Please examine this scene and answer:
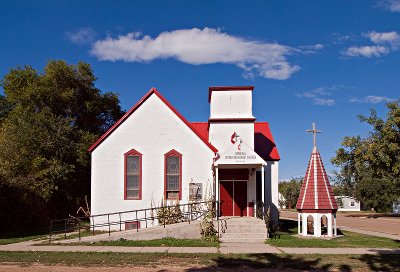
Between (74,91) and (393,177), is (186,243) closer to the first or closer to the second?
(74,91)

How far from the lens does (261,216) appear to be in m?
23.7

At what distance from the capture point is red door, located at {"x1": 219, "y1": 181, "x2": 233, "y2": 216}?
25562 mm

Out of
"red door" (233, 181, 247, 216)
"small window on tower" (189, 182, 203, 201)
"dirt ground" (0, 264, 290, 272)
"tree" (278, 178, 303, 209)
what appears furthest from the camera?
"tree" (278, 178, 303, 209)

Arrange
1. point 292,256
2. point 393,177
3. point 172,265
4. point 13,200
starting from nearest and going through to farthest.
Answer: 1. point 172,265
2. point 292,256
3. point 13,200
4. point 393,177

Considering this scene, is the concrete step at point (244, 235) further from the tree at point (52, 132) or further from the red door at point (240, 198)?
the tree at point (52, 132)

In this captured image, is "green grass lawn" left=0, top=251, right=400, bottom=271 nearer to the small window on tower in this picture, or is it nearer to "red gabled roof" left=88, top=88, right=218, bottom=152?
the small window on tower

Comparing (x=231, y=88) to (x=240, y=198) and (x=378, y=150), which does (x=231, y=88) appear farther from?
(x=378, y=150)

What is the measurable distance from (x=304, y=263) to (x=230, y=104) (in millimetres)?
13326

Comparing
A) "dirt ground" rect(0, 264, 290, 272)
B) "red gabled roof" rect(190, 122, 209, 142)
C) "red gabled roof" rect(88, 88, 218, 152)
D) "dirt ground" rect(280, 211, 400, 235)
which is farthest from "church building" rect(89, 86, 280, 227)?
"dirt ground" rect(280, 211, 400, 235)

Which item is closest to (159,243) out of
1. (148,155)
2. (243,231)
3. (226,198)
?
(243,231)

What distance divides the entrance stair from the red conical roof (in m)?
2.95

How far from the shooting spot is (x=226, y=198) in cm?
2567

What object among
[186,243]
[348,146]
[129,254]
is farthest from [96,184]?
[348,146]

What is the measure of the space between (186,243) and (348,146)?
3447 cm
